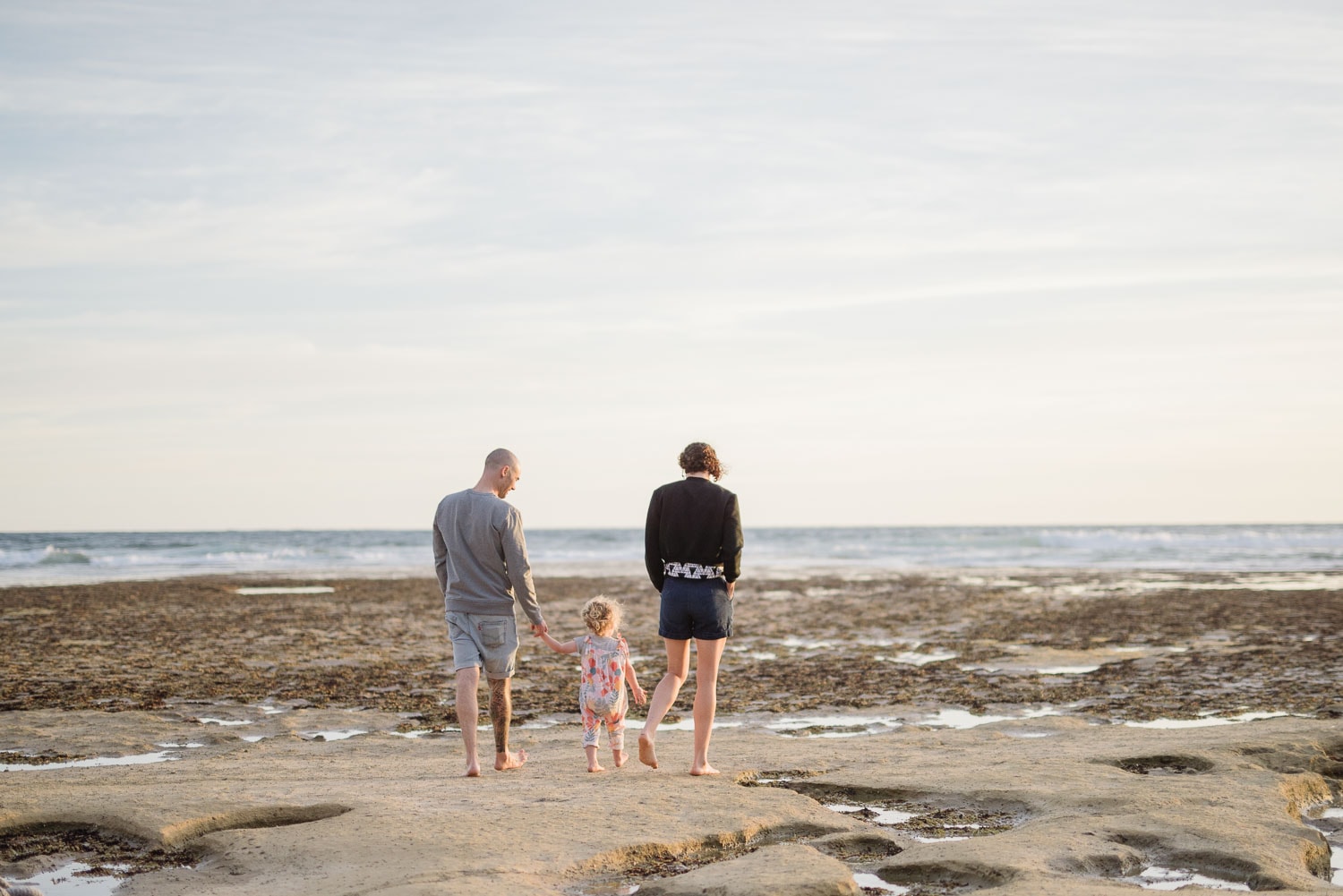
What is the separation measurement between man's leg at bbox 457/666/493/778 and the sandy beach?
0.15 m

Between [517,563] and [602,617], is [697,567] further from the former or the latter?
[517,563]

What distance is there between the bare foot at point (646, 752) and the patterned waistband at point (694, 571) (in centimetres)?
103

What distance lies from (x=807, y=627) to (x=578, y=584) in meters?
11.5

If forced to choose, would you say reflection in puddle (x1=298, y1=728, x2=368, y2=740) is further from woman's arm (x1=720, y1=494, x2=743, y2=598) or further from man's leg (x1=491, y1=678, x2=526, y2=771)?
woman's arm (x1=720, y1=494, x2=743, y2=598)

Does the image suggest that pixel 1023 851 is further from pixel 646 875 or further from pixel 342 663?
pixel 342 663

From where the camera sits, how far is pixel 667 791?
6254 millimetres

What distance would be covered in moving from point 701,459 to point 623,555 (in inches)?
1789

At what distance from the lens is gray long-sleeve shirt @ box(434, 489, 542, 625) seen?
270 inches

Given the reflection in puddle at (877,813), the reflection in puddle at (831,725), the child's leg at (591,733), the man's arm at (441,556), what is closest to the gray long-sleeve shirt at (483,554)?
the man's arm at (441,556)

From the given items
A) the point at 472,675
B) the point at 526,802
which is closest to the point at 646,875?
the point at 526,802

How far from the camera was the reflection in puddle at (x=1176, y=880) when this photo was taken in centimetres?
474

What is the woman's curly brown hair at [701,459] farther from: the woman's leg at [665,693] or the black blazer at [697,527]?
the woman's leg at [665,693]

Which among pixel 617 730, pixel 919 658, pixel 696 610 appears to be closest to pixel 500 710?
pixel 617 730

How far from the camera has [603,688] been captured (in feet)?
23.4
